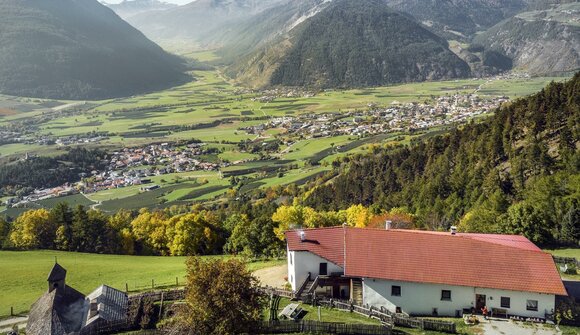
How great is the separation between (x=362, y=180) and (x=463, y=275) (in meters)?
78.2

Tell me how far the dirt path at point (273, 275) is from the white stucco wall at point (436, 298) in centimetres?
970

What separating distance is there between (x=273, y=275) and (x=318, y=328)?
1567 centimetres

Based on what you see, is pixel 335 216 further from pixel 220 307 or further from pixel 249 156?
pixel 249 156

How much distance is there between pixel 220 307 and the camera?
28844 mm

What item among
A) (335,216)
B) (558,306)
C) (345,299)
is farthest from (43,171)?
(558,306)

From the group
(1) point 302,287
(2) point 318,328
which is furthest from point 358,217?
(2) point 318,328

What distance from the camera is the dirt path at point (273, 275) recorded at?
149 feet

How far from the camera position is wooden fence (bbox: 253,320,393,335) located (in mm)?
32688

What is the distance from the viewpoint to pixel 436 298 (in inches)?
1481

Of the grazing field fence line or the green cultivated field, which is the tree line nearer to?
the green cultivated field

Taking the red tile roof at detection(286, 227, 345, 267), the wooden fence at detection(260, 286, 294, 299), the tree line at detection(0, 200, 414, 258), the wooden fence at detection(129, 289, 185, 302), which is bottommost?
the tree line at detection(0, 200, 414, 258)

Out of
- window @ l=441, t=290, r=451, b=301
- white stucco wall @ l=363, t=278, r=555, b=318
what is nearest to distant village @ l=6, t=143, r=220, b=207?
white stucco wall @ l=363, t=278, r=555, b=318

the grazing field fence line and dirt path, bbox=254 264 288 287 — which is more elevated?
dirt path, bbox=254 264 288 287

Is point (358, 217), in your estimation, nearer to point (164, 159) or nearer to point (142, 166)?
point (142, 166)
